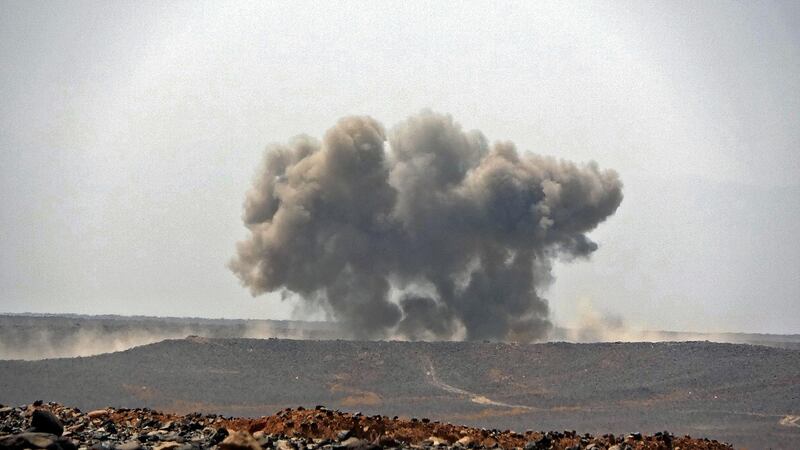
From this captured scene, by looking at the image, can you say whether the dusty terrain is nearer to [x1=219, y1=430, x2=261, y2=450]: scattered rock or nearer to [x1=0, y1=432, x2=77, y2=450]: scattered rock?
[x1=219, y1=430, x2=261, y2=450]: scattered rock

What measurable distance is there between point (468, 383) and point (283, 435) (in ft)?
145

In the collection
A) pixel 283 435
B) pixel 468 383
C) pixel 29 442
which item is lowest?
pixel 29 442

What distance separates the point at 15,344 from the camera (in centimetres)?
9769

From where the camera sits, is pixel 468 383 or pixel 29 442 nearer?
pixel 29 442

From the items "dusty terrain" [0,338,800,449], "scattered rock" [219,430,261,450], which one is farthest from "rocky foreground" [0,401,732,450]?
"dusty terrain" [0,338,800,449]

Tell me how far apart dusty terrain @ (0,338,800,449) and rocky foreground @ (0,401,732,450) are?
75.5 ft

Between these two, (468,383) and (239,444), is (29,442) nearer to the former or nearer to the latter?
(239,444)

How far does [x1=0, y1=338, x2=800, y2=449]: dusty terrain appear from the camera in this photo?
2115 inches

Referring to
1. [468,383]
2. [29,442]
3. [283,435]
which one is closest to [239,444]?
[29,442]

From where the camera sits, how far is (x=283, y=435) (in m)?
22.9

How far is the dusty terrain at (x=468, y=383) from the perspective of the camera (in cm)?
5372

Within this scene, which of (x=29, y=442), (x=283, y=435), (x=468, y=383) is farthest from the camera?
(x=468, y=383)

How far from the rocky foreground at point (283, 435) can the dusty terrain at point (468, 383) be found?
2301cm

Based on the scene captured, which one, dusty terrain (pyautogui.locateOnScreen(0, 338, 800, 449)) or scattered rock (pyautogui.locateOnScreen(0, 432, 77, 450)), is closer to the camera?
scattered rock (pyautogui.locateOnScreen(0, 432, 77, 450))
